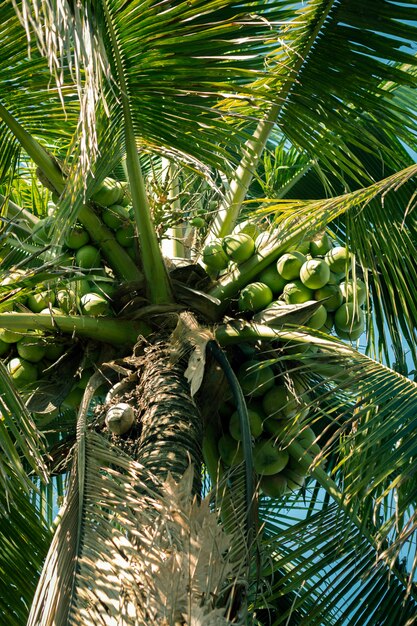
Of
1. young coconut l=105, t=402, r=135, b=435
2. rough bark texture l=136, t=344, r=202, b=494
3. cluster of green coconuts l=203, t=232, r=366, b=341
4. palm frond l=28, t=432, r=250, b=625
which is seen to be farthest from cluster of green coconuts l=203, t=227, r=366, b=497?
palm frond l=28, t=432, r=250, b=625

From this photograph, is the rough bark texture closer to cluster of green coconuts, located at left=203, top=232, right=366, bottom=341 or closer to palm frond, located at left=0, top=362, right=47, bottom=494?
palm frond, located at left=0, top=362, right=47, bottom=494

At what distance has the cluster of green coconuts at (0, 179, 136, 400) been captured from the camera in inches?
145

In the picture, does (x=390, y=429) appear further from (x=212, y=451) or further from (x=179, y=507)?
(x=212, y=451)

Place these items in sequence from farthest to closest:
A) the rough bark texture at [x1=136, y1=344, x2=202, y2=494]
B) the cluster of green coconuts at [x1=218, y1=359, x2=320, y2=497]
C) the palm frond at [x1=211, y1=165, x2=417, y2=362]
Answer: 1. the cluster of green coconuts at [x1=218, y1=359, x2=320, y2=497]
2. the palm frond at [x1=211, y1=165, x2=417, y2=362]
3. the rough bark texture at [x1=136, y1=344, x2=202, y2=494]

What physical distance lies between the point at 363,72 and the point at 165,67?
2.61 feet

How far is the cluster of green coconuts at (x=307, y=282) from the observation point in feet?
12.1

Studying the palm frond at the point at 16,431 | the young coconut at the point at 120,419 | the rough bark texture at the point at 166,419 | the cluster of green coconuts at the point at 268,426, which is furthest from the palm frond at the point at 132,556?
the cluster of green coconuts at the point at 268,426

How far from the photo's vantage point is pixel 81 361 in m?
3.71

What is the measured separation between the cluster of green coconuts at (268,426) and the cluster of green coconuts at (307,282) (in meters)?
0.27

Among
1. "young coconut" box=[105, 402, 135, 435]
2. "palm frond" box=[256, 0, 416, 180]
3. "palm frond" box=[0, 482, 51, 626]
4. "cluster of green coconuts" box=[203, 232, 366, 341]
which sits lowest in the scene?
"palm frond" box=[0, 482, 51, 626]

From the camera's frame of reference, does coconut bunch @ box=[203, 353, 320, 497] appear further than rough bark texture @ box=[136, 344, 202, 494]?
Yes

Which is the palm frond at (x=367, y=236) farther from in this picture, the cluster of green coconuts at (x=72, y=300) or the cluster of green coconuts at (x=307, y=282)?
the cluster of green coconuts at (x=72, y=300)

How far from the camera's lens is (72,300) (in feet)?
12.1

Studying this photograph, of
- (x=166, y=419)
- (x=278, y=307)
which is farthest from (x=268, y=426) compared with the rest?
(x=166, y=419)
